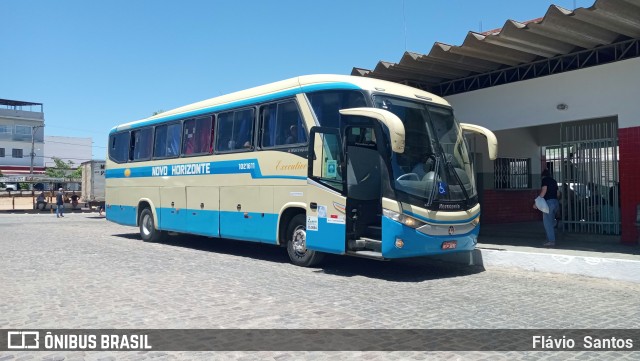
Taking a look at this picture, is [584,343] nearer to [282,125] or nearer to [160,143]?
[282,125]

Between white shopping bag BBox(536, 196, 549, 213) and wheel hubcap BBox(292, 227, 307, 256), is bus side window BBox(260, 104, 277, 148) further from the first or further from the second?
white shopping bag BBox(536, 196, 549, 213)

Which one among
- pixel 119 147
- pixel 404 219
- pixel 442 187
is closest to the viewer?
pixel 404 219

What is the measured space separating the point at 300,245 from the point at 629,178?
729cm

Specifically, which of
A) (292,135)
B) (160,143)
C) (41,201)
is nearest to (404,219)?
(292,135)

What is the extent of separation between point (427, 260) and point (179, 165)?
22.9 feet

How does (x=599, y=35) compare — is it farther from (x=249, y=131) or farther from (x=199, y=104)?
(x=199, y=104)

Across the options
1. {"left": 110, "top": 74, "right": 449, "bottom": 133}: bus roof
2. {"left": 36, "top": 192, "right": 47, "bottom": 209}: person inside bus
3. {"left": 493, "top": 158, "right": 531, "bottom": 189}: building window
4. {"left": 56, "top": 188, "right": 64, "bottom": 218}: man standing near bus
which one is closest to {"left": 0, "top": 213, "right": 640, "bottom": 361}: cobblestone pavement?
{"left": 110, "top": 74, "right": 449, "bottom": 133}: bus roof

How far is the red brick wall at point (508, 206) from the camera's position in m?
16.9

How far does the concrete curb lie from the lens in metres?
8.87

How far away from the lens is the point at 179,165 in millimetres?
13953

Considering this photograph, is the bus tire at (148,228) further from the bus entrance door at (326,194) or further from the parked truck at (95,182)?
the parked truck at (95,182)

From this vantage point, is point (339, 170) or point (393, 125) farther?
point (339, 170)

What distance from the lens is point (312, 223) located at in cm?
969

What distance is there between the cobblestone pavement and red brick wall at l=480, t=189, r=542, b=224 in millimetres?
6556
